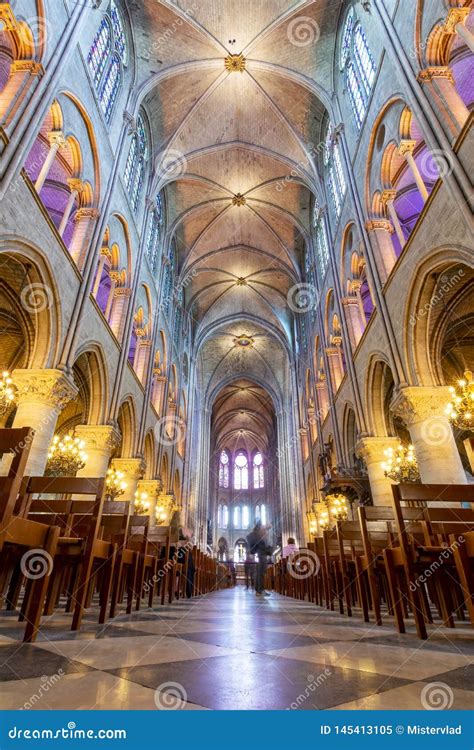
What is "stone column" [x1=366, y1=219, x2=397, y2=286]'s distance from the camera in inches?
398

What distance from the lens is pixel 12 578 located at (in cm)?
474

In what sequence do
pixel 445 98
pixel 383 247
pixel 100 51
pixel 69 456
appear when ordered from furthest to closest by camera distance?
pixel 100 51, pixel 383 247, pixel 69 456, pixel 445 98

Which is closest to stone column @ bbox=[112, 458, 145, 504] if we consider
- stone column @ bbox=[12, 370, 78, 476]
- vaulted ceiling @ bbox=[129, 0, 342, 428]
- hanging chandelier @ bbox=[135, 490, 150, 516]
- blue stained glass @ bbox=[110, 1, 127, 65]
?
hanging chandelier @ bbox=[135, 490, 150, 516]

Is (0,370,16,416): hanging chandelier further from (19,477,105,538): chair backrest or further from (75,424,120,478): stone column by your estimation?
(19,477,105,538): chair backrest

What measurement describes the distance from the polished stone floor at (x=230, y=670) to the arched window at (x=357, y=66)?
43.0ft

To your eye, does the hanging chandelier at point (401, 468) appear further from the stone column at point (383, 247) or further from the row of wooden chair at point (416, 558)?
the stone column at point (383, 247)

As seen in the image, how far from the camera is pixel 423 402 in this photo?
809cm

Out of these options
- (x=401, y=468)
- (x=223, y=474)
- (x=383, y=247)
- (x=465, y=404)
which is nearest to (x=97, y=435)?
(x=401, y=468)

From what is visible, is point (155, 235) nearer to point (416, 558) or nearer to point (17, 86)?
point (17, 86)

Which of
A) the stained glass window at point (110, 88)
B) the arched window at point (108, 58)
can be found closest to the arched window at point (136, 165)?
the stained glass window at point (110, 88)

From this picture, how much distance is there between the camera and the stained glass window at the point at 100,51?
11055 mm

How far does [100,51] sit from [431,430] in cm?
1378

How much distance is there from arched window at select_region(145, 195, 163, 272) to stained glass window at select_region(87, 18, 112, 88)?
5078mm
